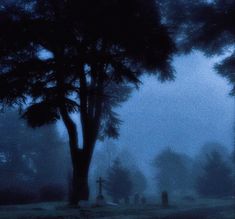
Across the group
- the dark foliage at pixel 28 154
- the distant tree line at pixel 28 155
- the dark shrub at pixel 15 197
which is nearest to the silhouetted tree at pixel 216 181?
the distant tree line at pixel 28 155

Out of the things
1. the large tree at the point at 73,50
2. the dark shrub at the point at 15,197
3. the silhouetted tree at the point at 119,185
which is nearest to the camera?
the large tree at the point at 73,50

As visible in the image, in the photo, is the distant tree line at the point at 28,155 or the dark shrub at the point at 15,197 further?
the distant tree line at the point at 28,155

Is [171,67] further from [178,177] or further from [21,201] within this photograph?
[178,177]

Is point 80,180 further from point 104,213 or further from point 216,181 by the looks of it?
point 216,181

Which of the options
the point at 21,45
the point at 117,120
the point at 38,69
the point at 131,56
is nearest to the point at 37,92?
the point at 38,69

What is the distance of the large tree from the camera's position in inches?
421

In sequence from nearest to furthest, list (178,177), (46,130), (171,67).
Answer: (171,67), (46,130), (178,177)

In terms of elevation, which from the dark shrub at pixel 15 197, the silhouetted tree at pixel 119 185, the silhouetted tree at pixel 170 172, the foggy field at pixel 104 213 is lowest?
the foggy field at pixel 104 213

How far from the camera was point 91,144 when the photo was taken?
40.0 ft

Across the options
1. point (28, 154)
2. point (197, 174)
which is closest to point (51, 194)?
point (28, 154)

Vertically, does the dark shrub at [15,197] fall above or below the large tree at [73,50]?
below

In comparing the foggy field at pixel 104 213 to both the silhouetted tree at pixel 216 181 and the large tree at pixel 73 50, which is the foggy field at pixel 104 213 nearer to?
the large tree at pixel 73 50

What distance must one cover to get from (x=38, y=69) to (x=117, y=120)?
5.93 m

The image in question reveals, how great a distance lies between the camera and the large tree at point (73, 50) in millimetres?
10703
